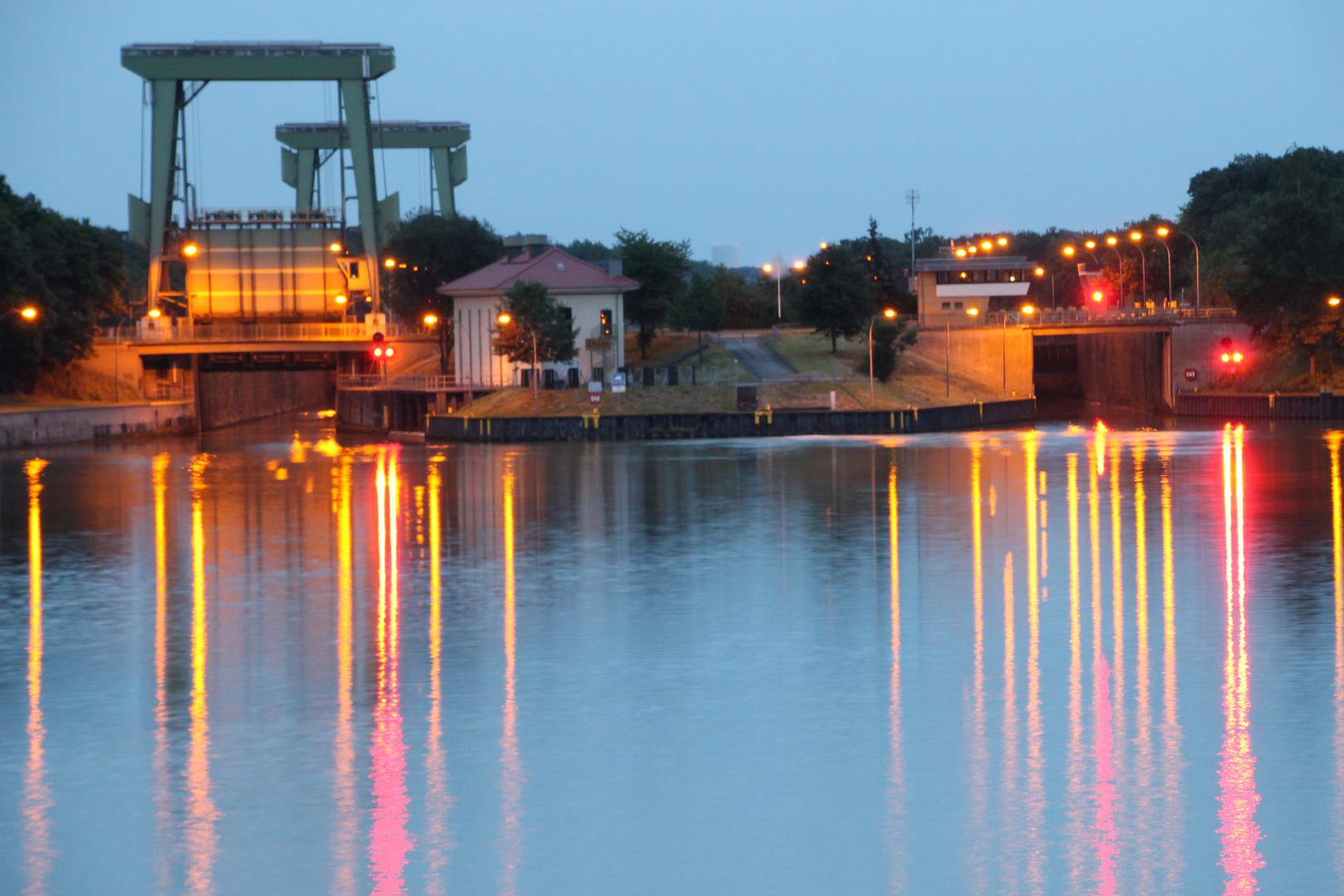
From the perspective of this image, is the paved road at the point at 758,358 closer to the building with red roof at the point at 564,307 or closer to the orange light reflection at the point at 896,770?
the building with red roof at the point at 564,307

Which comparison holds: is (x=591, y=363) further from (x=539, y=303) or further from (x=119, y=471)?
(x=119, y=471)

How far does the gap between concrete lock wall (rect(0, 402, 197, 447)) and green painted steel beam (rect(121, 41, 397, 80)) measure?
70.2 feet

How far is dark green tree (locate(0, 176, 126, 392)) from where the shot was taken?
8238 cm

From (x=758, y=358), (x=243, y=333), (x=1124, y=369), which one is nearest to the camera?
(x=243, y=333)

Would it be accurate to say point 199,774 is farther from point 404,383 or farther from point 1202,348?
point 1202,348

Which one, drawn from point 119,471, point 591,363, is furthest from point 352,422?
point 119,471

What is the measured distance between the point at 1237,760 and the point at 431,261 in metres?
95.6

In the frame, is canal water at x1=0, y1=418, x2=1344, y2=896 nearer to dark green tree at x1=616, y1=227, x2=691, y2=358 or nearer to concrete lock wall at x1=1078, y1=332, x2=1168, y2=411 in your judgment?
dark green tree at x1=616, y1=227, x2=691, y2=358

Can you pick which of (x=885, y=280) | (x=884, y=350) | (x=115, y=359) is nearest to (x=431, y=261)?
(x=115, y=359)

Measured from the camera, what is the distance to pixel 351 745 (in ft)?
55.6

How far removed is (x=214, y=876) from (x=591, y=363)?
80796 millimetres

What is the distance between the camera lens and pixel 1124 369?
118 m

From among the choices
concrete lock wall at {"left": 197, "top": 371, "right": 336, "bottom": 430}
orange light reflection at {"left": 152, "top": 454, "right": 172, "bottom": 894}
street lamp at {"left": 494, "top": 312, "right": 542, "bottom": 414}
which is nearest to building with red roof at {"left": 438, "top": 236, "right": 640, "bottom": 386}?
street lamp at {"left": 494, "top": 312, "right": 542, "bottom": 414}

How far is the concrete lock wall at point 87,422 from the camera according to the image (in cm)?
8050
